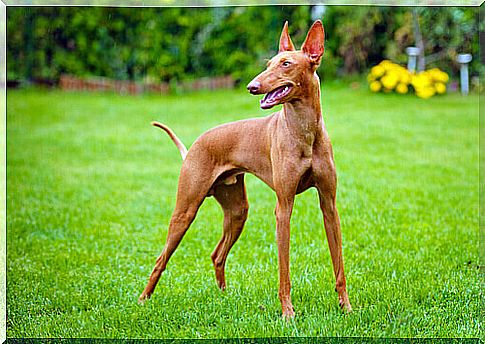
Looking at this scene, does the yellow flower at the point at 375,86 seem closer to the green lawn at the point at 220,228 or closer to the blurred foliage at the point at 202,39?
the green lawn at the point at 220,228

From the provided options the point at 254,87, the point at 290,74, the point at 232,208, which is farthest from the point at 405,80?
the point at 254,87

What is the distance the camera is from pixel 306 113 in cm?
329

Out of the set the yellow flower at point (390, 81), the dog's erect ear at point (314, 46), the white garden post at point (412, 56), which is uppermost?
the dog's erect ear at point (314, 46)

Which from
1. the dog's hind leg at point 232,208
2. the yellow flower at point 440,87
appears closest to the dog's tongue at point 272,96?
the dog's hind leg at point 232,208

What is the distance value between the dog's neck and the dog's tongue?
12 centimetres

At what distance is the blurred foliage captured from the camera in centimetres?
922

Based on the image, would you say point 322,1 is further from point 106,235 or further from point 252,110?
point 252,110

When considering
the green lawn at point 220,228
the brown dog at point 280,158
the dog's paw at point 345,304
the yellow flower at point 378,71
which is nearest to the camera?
the brown dog at point 280,158

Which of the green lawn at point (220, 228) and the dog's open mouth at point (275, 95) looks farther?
the green lawn at point (220, 228)

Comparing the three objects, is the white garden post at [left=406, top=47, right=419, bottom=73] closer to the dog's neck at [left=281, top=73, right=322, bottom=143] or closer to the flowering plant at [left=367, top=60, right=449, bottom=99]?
the flowering plant at [left=367, top=60, right=449, bottom=99]

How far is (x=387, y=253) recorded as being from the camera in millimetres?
4801

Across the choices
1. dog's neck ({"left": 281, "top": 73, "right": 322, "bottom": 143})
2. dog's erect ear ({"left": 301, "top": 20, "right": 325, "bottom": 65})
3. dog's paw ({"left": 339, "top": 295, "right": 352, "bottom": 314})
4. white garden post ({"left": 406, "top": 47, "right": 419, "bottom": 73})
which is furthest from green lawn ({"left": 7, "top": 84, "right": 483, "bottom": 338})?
dog's erect ear ({"left": 301, "top": 20, "right": 325, "bottom": 65})

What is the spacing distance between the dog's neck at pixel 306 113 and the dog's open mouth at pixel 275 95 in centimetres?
11

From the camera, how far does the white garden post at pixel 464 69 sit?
902cm
